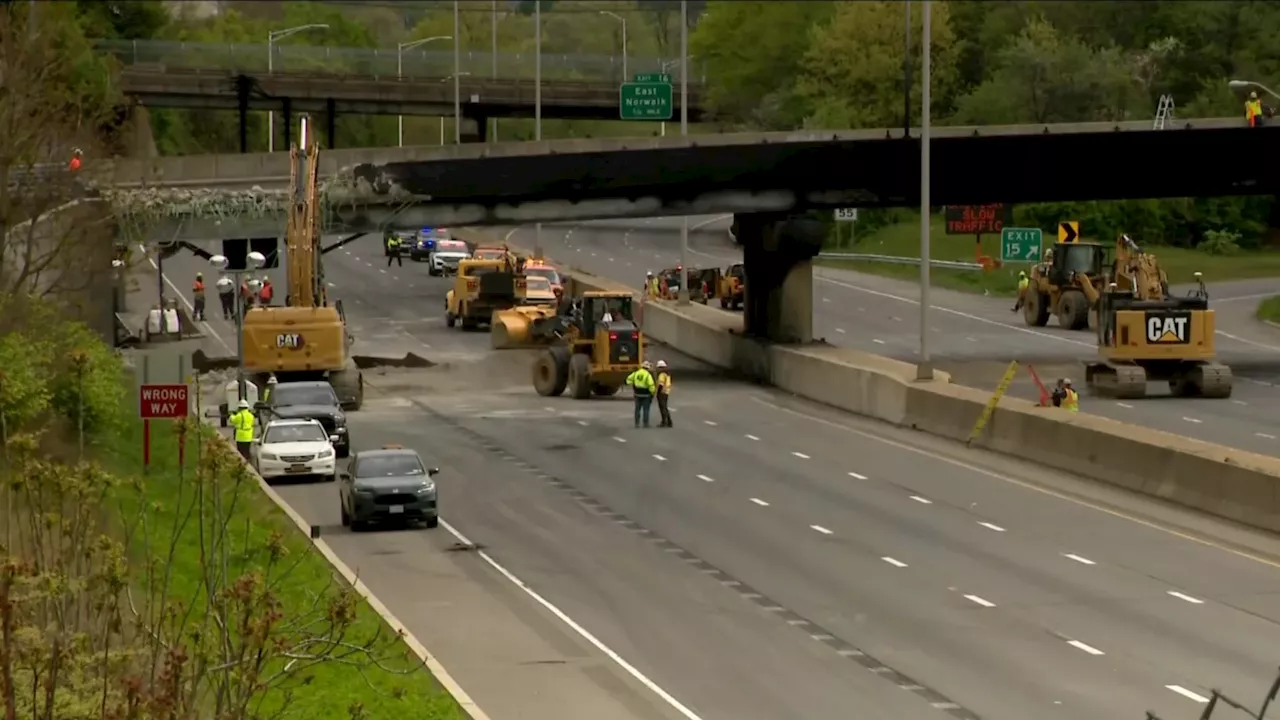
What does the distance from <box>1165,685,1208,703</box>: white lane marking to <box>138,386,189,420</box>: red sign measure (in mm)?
18325

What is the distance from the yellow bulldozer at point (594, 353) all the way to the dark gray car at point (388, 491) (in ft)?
61.5

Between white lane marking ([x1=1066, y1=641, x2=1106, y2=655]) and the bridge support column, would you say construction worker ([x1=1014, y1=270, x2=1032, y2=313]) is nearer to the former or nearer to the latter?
the bridge support column

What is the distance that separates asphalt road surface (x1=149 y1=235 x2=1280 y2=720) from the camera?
870 inches

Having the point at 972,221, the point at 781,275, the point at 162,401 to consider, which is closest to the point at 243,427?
the point at 162,401

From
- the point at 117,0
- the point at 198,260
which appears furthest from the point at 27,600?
the point at 117,0

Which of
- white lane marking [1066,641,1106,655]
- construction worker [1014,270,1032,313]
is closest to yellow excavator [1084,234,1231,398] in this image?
construction worker [1014,270,1032,313]

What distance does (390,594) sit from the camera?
28.2m

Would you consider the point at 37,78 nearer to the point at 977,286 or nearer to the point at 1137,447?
the point at 1137,447

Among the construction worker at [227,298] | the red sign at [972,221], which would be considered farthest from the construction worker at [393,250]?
the red sign at [972,221]

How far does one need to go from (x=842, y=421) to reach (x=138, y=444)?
54.0 ft

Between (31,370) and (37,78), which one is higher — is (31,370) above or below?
below

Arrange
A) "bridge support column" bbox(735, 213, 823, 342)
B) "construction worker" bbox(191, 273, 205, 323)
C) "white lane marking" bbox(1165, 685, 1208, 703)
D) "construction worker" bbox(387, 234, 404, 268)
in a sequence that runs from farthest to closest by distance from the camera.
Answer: "construction worker" bbox(387, 234, 404, 268) < "construction worker" bbox(191, 273, 205, 323) < "bridge support column" bbox(735, 213, 823, 342) < "white lane marking" bbox(1165, 685, 1208, 703)

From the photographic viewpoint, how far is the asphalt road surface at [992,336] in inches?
1890

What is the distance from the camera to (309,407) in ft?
145
